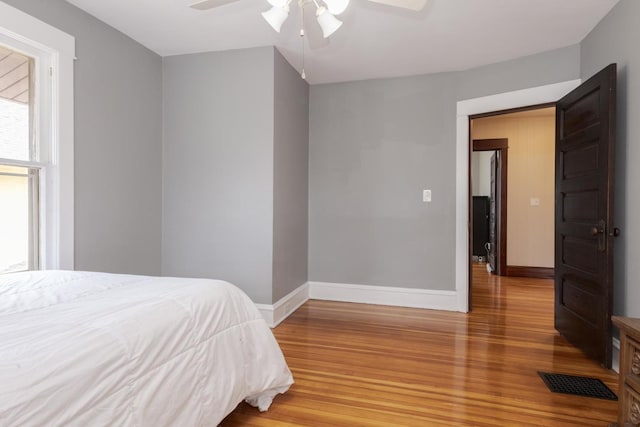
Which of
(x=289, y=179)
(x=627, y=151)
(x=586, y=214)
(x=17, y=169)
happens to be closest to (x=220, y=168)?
(x=289, y=179)

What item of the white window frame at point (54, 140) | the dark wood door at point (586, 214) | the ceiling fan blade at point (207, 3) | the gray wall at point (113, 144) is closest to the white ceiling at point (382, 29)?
the gray wall at point (113, 144)

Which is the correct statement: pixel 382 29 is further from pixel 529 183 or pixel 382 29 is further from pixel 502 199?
pixel 529 183

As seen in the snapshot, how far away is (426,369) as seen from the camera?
2.44 metres

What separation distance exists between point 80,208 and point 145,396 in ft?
6.66

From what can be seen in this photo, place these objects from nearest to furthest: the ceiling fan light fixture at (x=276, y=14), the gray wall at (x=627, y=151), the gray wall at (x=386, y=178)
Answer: the ceiling fan light fixture at (x=276, y=14)
the gray wall at (x=627, y=151)
the gray wall at (x=386, y=178)

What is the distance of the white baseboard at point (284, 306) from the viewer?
10.7 ft

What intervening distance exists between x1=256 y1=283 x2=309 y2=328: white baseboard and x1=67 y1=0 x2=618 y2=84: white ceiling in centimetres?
231

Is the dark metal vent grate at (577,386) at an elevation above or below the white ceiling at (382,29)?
below

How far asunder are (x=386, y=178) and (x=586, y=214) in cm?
190

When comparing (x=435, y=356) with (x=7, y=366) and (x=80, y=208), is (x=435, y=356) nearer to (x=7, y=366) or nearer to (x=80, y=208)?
(x=7, y=366)

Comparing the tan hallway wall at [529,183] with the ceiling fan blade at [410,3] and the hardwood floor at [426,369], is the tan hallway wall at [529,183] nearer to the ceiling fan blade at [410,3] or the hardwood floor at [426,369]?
the hardwood floor at [426,369]

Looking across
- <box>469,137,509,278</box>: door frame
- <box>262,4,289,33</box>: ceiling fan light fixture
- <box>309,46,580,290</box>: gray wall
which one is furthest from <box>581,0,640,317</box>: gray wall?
<box>469,137,509,278</box>: door frame

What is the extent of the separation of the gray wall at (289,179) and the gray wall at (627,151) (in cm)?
258

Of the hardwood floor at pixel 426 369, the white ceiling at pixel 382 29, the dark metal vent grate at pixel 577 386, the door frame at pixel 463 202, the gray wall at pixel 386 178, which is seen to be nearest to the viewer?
the hardwood floor at pixel 426 369
